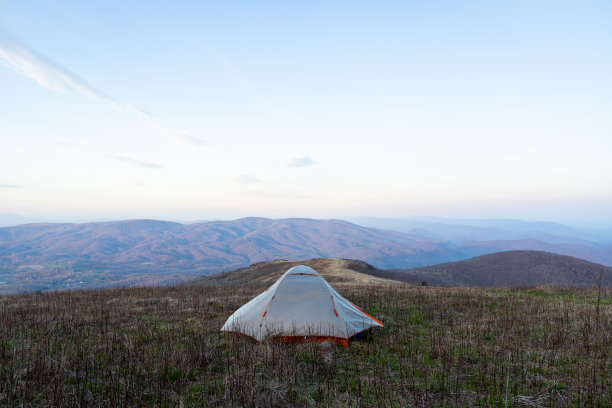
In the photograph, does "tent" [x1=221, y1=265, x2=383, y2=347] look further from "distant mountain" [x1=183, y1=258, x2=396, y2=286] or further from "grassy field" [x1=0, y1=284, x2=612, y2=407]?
"distant mountain" [x1=183, y1=258, x2=396, y2=286]

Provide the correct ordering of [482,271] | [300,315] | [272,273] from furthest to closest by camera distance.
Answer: [482,271] < [272,273] < [300,315]

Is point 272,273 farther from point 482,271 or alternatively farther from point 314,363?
point 482,271

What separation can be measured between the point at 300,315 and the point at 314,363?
2.50 metres

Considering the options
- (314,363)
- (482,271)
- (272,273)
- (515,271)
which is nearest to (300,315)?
(314,363)

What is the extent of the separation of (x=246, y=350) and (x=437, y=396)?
13.9 ft

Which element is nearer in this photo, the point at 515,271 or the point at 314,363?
the point at 314,363

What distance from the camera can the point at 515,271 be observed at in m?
61.1

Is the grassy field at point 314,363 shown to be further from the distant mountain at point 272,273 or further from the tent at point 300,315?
the distant mountain at point 272,273

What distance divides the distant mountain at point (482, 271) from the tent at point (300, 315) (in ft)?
91.9

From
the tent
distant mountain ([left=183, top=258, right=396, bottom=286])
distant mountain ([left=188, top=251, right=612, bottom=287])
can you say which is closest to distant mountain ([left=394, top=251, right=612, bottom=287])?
distant mountain ([left=188, top=251, right=612, bottom=287])

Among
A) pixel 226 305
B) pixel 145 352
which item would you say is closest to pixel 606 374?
pixel 145 352

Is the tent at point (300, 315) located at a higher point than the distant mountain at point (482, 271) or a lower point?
higher

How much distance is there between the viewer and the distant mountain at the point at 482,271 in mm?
41656

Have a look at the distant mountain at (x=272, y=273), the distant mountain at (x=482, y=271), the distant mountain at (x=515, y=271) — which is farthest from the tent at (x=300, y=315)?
the distant mountain at (x=515, y=271)
